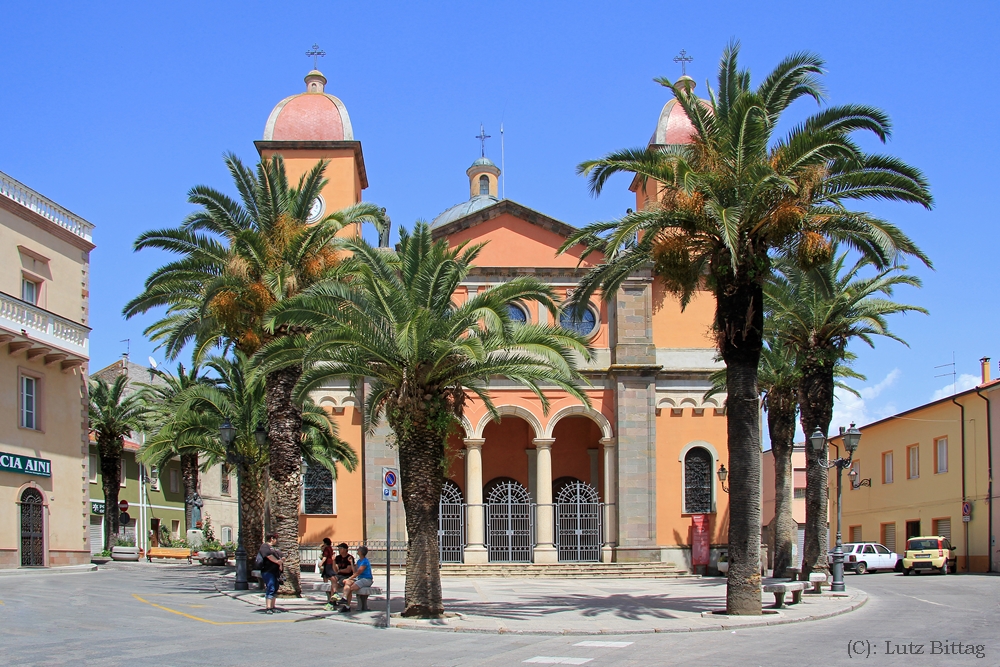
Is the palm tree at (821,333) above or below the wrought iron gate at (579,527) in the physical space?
above

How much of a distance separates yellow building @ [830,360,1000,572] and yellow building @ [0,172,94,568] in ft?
103

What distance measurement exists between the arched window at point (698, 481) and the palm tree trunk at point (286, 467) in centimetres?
1572

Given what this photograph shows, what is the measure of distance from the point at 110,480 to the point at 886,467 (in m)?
34.5

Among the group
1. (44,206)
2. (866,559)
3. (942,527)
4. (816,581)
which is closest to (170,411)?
(44,206)

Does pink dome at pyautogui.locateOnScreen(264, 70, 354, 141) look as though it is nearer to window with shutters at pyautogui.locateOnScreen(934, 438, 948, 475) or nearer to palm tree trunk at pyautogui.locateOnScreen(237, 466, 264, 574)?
palm tree trunk at pyautogui.locateOnScreen(237, 466, 264, 574)

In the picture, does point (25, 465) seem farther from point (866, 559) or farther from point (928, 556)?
point (866, 559)

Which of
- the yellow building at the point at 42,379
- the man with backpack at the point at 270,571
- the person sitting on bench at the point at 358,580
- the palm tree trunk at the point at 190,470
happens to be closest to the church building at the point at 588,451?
the yellow building at the point at 42,379

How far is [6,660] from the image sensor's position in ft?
39.3

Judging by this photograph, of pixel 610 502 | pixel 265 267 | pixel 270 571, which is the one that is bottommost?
pixel 610 502

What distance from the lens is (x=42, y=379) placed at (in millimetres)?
30078

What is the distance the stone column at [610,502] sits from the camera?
32406mm

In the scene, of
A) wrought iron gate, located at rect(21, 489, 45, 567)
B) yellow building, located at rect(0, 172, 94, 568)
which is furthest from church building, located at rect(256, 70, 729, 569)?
wrought iron gate, located at rect(21, 489, 45, 567)

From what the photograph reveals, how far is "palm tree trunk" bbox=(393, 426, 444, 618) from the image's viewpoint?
17656 mm

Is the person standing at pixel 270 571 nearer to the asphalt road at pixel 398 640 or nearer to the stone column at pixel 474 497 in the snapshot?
the asphalt road at pixel 398 640
